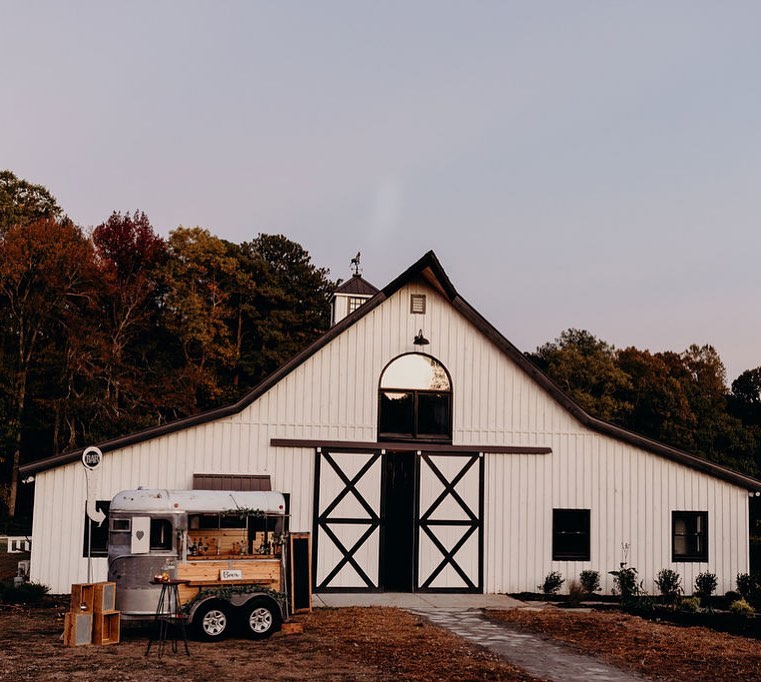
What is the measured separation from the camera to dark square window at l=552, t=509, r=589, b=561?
944 inches

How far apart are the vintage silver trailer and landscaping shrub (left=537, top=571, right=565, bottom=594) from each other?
895 centimetres

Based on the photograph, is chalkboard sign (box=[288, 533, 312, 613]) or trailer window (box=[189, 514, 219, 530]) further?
chalkboard sign (box=[288, 533, 312, 613])

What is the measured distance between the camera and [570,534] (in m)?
24.1

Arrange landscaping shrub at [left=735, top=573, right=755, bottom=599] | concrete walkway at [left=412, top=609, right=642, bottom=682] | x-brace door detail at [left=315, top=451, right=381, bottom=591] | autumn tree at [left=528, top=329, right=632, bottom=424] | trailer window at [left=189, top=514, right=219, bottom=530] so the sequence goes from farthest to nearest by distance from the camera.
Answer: autumn tree at [left=528, top=329, right=632, bottom=424] → landscaping shrub at [left=735, top=573, right=755, bottom=599] → x-brace door detail at [left=315, top=451, right=381, bottom=591] → trailer window at [left=189, top=514, right=219, bottom=530] → concrete walkway at [left=412, top=609, right=642, bottom=682]

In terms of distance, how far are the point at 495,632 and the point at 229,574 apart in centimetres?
487

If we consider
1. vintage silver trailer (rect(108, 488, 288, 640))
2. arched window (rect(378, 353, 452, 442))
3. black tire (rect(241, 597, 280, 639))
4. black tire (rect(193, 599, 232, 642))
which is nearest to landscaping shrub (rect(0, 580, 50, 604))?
vintage silver trailer (rect(108, 488, 288, 640))

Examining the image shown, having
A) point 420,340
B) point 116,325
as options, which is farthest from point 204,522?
point 116,325

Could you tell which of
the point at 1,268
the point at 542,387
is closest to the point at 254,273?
the point at 1,268

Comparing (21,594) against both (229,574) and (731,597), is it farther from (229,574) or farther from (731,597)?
(731,597)

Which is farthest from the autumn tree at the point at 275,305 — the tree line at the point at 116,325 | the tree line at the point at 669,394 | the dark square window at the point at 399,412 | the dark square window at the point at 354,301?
the dark square window at the point at 399,412

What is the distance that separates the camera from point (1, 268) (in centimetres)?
4394

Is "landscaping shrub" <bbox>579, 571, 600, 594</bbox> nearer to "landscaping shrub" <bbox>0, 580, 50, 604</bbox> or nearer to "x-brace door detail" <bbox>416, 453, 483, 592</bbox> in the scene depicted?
"x-brace door detail" <bbox>416, 453, 483, 592</bbox>

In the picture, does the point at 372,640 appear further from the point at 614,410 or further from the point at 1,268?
the point at 614,410

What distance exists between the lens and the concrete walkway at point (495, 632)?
1344cm
